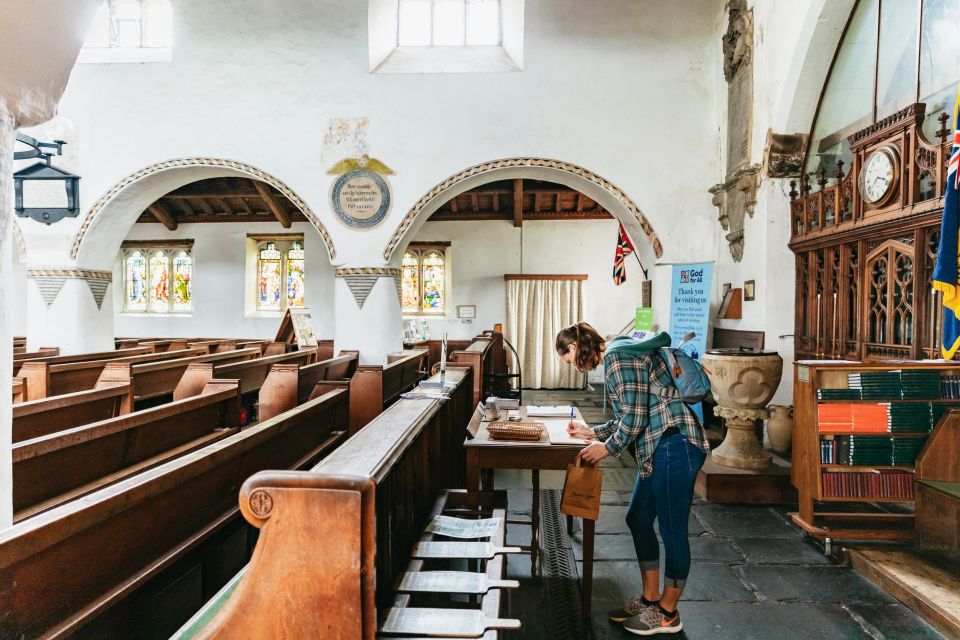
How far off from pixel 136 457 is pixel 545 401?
7098 mm

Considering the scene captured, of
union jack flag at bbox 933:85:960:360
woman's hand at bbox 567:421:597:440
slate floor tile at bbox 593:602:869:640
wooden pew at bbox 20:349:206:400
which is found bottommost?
slate floor tile at bbox 593:602:869:640

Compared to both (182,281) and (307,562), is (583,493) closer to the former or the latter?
(307,562)

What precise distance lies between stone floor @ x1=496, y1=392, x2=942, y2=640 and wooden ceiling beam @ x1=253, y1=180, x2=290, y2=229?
7029 millimetres

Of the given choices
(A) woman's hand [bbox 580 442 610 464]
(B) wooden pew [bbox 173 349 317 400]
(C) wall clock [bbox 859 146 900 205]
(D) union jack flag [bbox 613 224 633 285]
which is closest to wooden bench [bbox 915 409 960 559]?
(C) wall clock [bbox 859 146 900 205]

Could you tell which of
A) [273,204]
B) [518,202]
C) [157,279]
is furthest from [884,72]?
[157,279]

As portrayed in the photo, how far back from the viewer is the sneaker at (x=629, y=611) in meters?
2.43

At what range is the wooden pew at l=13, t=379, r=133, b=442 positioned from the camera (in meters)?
2.86

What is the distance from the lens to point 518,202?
368 inches

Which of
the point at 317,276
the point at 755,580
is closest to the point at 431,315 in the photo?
the point at 317,276

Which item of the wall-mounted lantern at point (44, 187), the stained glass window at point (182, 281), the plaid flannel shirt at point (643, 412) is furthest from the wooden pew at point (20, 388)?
the stained glass window at point (182, 281)

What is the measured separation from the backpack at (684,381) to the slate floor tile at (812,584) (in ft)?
4.08

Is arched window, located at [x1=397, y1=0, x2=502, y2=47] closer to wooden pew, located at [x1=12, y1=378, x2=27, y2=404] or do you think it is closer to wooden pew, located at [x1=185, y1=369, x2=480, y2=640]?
wooden pew, located at [x1=12, y1=378, x2=27, y2=404]

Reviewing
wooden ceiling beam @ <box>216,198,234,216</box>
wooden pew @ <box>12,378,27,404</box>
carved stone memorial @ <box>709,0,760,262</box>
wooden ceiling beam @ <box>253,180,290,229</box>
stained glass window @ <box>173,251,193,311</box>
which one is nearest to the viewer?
wooden pew @ <box>12,378,27,404</box>

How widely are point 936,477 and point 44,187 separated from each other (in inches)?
355
